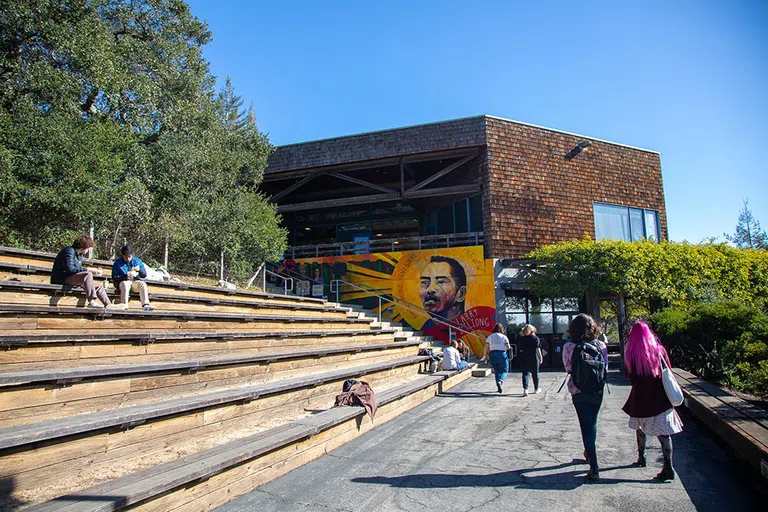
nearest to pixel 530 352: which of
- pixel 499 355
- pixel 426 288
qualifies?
pixel 499 355

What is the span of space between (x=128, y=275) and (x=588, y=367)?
235 inches

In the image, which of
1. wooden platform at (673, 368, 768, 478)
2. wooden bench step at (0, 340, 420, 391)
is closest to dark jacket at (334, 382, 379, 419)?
wooden bench step at (0, 340, 420, 391)

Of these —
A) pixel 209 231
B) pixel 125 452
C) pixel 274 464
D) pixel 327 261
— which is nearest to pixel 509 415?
pixel 274 464

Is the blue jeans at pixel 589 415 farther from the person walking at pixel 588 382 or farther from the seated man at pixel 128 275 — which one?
the seated man at pixel 128 275

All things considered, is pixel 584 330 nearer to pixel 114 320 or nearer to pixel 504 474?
pixel 504 474

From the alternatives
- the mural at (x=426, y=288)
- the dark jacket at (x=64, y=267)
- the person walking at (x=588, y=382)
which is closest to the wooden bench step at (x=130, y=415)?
the dark jacket at (x=64, y=267)

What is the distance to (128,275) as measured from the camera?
7094 millimetres

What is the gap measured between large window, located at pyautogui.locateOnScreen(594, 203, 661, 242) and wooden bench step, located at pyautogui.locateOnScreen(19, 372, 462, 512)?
54.2ft

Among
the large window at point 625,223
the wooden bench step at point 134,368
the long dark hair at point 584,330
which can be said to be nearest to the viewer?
the wooden bench step at point 134,368

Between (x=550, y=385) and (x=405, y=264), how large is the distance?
7.32 meters

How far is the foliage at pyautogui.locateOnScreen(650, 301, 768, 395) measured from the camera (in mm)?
8805

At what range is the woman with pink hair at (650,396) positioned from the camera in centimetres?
501

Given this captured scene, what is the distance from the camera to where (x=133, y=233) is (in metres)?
12.0

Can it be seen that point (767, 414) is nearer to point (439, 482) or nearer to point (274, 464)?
point (439, 482)
